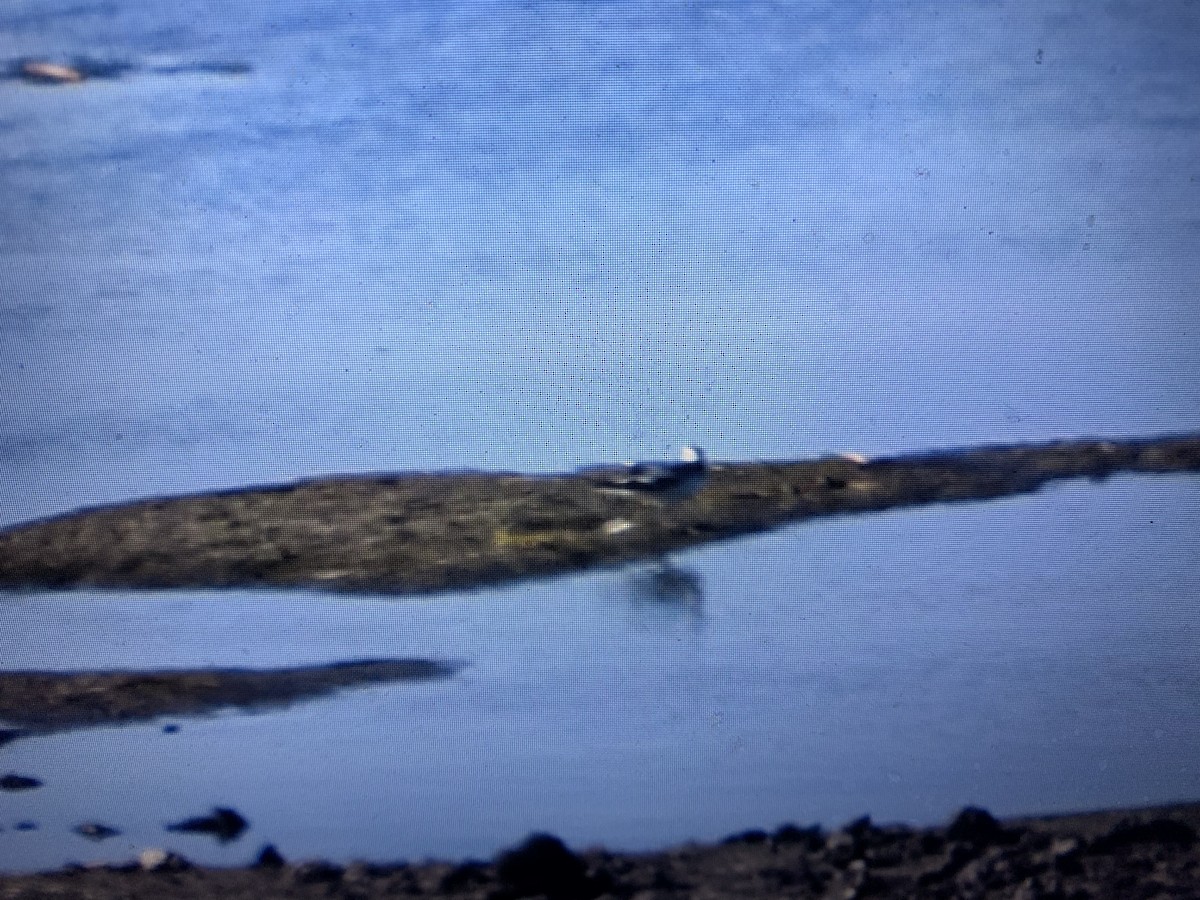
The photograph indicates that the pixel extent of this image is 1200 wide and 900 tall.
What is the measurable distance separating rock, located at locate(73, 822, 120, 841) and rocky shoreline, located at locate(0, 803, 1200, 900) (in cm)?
16

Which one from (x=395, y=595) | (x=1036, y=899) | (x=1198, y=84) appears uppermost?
(x=1198, y=84)

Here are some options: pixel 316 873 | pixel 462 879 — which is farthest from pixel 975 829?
pixel 316 873

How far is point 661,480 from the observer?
5.33m

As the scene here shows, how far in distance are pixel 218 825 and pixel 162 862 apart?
24cm

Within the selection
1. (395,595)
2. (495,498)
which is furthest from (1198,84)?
(395,595)

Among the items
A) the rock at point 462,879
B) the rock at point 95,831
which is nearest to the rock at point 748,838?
the rock at point 462,879

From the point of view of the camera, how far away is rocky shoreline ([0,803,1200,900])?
325cm

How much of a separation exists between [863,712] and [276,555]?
1.93m

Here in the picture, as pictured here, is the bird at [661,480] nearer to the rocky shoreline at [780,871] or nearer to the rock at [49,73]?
the rocky shoreline at [780,871]

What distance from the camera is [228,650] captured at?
15.0ft

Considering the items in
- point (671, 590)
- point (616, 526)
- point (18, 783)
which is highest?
point (616, 526)

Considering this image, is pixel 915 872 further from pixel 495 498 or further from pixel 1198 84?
pixel 1198 84

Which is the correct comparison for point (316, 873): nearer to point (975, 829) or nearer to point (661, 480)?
point (975, 829)

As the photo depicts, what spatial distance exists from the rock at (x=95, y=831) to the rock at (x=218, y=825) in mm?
121
